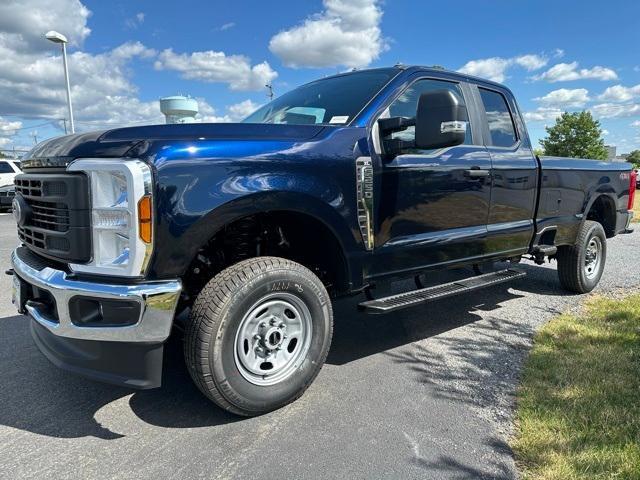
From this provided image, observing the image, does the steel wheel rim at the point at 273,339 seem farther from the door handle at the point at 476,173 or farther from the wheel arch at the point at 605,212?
the wheel arch at the point at 605,212

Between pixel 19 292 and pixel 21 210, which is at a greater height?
pixel 21 210

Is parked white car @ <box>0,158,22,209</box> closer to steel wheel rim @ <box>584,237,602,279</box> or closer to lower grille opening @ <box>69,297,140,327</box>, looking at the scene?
lower grille opening @ <box>69,297,140,327</box>

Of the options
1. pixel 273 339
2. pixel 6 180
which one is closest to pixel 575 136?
pixel 6 180

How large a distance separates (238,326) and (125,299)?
0.63 meters

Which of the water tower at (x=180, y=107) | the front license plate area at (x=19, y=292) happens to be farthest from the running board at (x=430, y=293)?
the water tower at (x=180, y=107)

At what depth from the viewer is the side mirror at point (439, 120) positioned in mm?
3043

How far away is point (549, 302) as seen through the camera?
216 inches

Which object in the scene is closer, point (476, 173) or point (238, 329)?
point (238, 329)

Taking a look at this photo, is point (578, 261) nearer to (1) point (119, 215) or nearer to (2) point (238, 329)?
(2) point (238, 329)

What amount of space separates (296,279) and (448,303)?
2.86 m

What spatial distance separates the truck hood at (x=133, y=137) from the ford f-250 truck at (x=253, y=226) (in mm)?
12

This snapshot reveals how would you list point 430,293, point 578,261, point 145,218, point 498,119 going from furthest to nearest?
point 578,261 → point 498,119 → point 430,293 → point 145,218

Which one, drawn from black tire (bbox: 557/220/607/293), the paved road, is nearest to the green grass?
the paved road

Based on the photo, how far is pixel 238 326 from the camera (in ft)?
9.11
